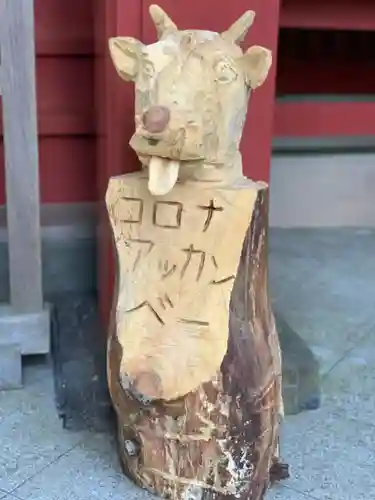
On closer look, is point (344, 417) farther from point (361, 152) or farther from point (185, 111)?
point (361, 152)

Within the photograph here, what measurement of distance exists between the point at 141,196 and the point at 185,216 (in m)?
0.08

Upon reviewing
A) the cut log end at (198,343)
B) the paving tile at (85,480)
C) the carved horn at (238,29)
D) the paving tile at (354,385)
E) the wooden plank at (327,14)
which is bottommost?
the paving tile at (85,480)

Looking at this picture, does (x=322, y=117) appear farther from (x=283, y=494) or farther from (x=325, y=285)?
(x=283, y=494)

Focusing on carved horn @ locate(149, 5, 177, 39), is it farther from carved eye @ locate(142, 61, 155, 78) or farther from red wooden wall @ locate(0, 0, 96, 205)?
red wooden wall @ locate(0, 0, 96, 205)

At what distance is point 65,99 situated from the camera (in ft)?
7.16

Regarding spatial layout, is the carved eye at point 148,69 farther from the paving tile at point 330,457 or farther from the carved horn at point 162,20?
the paving tile at point 330,457

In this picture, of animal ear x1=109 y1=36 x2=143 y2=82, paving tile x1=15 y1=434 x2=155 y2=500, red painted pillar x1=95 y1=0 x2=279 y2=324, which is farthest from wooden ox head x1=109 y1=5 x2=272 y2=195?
paving tile x1=15 y1=434 x2=155 y2=500

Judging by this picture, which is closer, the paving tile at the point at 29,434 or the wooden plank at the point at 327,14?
the paving tile at the point at 29,434

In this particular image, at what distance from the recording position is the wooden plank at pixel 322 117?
2.30 m

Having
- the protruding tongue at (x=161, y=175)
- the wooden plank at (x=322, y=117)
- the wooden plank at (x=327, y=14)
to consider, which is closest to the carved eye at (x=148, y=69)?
the protruding tongue at (x=161, y=175)

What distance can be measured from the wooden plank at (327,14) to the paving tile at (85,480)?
1112 mm

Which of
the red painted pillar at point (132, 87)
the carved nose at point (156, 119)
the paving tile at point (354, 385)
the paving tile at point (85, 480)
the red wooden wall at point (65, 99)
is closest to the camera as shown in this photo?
the carved nose at point (156, 119)

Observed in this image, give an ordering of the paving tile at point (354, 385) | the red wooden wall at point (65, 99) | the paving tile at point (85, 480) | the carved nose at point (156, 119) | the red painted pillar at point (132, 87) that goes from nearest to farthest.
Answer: the carved nose at point (156, 119) < the paving tile at point (85, 480) < the red painted pillar at point (132, 87) < the paving tile at point (354, 385) < the red wooden wall at point (65, 99)

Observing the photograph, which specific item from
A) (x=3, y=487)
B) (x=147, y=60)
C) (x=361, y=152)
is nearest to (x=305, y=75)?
(x=361, y=152)
